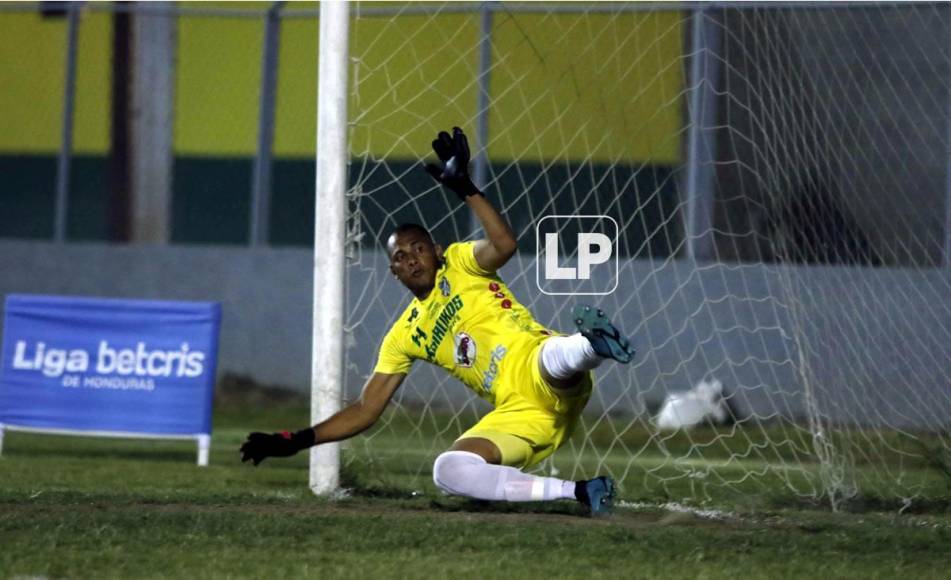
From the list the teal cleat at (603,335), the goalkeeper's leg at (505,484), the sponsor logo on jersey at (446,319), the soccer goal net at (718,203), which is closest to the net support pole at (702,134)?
the soccer goal net at (718,203)

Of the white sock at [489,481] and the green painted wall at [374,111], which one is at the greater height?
the green painted wall at [374,111]

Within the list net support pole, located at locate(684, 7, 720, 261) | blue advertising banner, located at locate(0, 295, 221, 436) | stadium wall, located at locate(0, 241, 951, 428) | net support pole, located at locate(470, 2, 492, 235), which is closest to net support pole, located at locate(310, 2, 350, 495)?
stadium wall, located at locate(0, 241, 951, 428)

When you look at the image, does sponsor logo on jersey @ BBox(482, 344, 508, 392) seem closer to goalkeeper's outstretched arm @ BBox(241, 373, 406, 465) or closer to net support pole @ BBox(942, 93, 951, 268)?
goalkeeper's outstretched arm @ BBox(241, 373, 406, 465)

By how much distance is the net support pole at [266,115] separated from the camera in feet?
56.5

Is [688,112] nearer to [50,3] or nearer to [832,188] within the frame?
[832,188]

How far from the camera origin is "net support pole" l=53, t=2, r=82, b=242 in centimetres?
1775

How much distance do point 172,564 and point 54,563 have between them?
44 cm

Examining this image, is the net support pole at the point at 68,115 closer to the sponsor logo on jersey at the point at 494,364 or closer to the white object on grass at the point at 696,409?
the white object on grass at the point at 696,409

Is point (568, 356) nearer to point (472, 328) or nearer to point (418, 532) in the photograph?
point (472, 328)

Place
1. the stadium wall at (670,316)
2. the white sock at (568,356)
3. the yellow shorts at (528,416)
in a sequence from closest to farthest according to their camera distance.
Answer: the white sock at (568,356), the yellow shorts at (528,416), the stadium wall at (670,316)

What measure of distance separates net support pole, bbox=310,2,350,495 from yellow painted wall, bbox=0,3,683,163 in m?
0.20

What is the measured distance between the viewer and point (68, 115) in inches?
700

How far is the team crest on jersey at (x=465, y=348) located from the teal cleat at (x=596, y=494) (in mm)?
882

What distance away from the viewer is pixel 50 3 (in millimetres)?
18125
